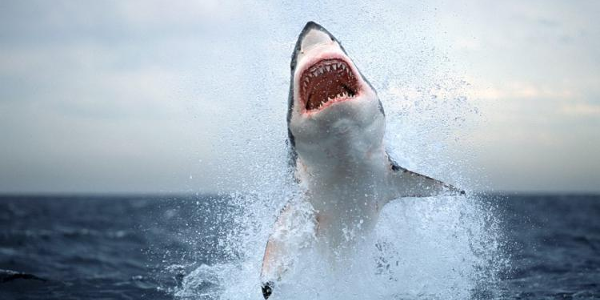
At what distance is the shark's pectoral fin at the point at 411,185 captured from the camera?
812 cm

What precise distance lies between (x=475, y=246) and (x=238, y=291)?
13.0ft

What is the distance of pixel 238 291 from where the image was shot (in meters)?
10.1

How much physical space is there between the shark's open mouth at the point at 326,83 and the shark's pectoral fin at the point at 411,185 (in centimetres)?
145

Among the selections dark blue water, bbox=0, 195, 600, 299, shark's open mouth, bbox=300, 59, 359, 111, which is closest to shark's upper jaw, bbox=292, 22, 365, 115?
shark's open mouth, bbox=300, 59, 359, 111

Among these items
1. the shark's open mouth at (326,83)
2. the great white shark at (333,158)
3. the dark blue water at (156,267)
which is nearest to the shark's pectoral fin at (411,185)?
the great white shark at (333,158)

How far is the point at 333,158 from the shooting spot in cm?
741

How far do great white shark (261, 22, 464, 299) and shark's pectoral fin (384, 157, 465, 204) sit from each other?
0.01m

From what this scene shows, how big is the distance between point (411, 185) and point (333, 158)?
1.44 metres

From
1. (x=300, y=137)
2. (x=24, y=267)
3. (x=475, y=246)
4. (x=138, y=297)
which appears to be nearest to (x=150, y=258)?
(x=24, y=267)

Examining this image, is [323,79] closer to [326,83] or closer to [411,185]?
[326,83]

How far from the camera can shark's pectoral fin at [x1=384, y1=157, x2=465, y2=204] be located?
812 centimetres

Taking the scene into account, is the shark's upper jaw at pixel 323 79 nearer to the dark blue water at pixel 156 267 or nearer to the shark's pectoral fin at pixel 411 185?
the shark's pectoral fin at pixel 411 185

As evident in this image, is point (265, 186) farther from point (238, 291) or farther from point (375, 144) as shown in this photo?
point (375, 144)

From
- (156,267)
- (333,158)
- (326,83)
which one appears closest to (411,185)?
(333,158)
